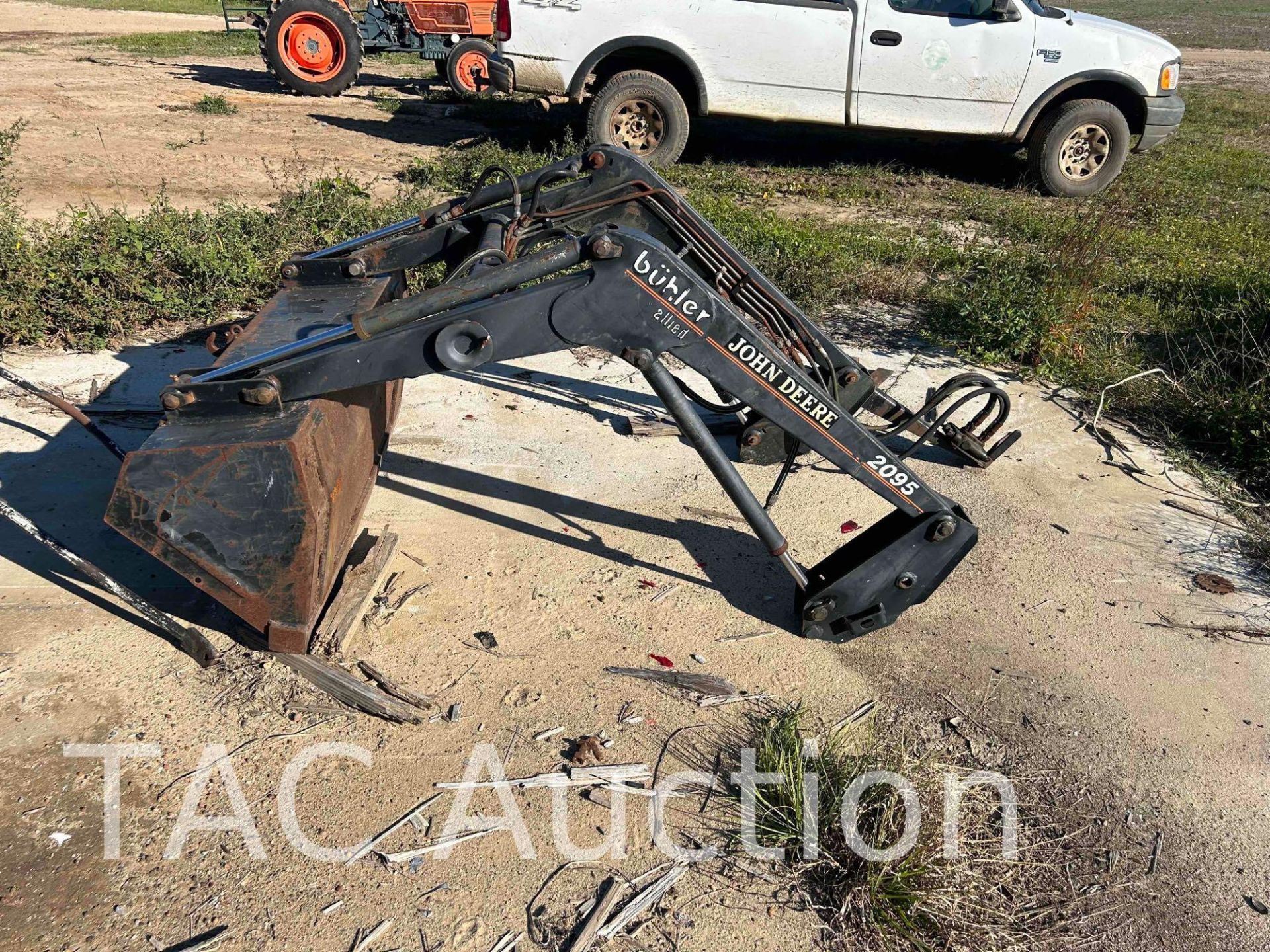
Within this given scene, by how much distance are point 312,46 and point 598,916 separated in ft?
48.4

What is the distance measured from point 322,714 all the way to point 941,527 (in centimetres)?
236

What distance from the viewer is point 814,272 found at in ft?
22.5

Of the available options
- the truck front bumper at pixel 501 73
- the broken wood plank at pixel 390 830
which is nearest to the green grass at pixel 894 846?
the broken wood plank at pixel 390 830

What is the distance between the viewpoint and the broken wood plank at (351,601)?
356 centimetres

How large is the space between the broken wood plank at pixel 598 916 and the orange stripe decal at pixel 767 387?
1607mm

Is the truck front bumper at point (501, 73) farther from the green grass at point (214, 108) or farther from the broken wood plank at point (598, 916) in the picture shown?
the broken wood plank at point (598, 916)

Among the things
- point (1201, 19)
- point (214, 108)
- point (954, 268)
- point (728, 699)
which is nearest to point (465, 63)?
point (214, 108)

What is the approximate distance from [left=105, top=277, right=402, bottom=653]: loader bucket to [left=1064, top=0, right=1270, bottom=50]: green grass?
31.8m

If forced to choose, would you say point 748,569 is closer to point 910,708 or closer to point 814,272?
point 910,708

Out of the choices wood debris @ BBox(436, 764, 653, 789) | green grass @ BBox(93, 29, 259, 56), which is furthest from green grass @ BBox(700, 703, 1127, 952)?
green grass @ BBox(93, 29, 259, 56)

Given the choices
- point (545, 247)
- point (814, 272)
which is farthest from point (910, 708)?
point (814, 272)

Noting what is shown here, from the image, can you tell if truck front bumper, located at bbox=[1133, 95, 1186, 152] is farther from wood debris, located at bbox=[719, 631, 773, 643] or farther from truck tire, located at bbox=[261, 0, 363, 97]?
truck tire, located at bbox=[261, 0, 363, 97]

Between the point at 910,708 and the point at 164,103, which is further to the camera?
the point at 164,103

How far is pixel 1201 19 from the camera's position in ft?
116
